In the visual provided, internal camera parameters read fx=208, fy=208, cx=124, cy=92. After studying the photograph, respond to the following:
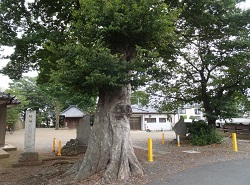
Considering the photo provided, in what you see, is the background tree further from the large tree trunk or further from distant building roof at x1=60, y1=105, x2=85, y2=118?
the large tree trunk

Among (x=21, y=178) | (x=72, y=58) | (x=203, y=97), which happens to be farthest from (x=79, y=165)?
(x=203, y=97)

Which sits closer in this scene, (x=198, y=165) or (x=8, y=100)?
(x=198, y=165)

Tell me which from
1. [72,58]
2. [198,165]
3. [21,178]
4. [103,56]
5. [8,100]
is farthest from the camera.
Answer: [8,100]

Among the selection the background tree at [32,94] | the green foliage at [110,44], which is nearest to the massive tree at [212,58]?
the green foliage at [110,44]

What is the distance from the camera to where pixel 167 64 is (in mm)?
15078

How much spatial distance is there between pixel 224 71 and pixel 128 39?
10351 millimetres

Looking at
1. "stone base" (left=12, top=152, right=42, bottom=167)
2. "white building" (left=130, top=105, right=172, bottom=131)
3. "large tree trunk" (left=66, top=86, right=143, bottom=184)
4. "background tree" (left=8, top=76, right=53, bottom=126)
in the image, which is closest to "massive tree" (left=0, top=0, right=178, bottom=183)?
"large tree trunk" (left=66, top=86, right=143, bottom=184)

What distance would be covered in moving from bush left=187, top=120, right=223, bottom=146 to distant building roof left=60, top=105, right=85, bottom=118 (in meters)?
27.6

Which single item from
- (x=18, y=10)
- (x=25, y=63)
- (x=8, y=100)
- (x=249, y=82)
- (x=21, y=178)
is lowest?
(x=21, y=178)

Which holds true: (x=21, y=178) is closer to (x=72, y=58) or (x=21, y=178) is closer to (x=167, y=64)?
(x=72, y=58)

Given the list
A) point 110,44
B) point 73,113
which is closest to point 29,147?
point 110,44

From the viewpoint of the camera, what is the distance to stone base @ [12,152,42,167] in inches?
366

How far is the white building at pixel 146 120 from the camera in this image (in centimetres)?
3831

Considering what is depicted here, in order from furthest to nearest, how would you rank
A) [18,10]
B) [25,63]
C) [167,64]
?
[167,64] < [25,63] < [18,10]
